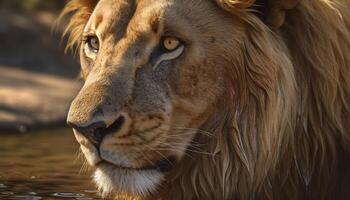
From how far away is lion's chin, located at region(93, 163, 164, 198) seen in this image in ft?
13.5

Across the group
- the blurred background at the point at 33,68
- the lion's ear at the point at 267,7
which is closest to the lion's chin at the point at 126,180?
the lion's ear at the point at 267,7

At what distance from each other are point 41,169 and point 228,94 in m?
1.96

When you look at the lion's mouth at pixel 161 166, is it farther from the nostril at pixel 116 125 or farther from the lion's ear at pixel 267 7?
the lion's ear at pixel 267 7

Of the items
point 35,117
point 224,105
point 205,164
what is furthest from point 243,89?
point 35,117

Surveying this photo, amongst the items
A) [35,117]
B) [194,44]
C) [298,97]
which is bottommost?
[35,117]

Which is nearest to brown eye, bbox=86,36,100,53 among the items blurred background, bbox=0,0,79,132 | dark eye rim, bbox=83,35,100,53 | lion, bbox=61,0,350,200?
dark eye rim, bbox=83,35,100,53

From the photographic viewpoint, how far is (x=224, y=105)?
431 centimetres

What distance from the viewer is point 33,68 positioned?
10.1 meters

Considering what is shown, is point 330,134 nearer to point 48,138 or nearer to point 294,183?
point 294,183

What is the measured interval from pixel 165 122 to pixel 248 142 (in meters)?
0.41

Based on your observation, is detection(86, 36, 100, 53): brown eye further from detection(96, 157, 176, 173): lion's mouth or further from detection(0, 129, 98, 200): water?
detection(0, 129, 98, 200): water

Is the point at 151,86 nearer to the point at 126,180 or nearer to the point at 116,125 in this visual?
the point at 116,125

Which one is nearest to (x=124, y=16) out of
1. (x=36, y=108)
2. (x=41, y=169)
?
(x=41, y=169)

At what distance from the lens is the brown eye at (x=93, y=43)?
14.9ft
